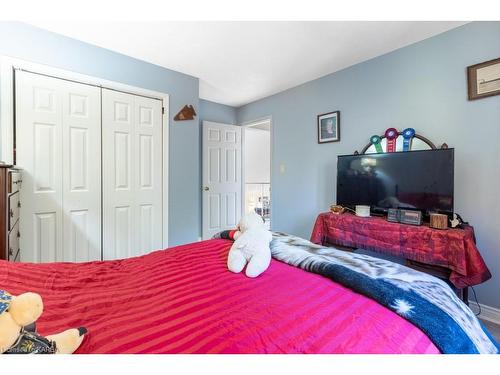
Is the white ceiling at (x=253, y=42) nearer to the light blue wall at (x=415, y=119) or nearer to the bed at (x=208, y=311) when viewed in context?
the light blue wall at (x=415, y=119)

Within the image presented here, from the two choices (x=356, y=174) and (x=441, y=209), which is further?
(x=356, y=174)

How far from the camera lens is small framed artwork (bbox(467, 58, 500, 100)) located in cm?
179

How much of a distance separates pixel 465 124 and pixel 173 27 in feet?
8.33

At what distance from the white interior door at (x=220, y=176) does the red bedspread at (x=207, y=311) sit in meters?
2.73

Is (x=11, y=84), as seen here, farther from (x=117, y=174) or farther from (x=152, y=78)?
(x=152, y=78)

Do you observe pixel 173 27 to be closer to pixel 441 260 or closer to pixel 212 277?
pixel 212 277

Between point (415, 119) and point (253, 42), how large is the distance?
5.48 feet

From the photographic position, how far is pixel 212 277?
1.03 meters

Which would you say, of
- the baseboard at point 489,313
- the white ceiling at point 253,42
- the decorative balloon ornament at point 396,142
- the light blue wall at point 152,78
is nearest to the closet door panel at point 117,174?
the light blue wall at point 152,78

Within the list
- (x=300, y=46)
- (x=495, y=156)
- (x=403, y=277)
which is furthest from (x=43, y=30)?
(x=495, y=156)

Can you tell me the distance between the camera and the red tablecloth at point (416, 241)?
5.19 feet

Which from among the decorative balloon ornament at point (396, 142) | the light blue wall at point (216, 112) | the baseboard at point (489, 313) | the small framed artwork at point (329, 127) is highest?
the light blue wall at point (216, 112)

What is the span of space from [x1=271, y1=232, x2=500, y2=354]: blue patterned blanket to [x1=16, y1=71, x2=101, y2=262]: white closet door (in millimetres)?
2079

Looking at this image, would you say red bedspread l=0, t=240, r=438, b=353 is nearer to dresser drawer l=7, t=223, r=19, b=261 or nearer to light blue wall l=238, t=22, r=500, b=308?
dresser drawer l=7, t=223, r=19, b=261
